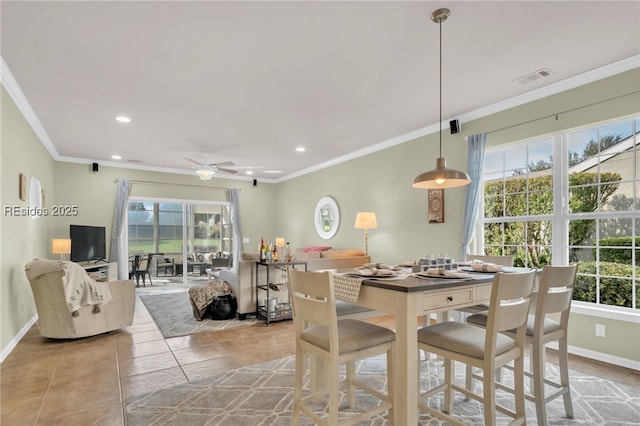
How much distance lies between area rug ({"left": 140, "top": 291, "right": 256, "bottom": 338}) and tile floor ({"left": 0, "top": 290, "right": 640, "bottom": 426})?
17 cm

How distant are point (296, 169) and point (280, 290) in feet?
12.1

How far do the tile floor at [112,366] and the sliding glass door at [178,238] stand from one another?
3448 mm

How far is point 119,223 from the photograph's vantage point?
7.19 m

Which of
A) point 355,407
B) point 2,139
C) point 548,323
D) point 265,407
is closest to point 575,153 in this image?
point 548,323

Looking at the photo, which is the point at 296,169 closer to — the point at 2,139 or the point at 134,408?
the point at 2,139

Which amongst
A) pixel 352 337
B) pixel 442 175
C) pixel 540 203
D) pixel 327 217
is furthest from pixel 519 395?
pixel 327 217

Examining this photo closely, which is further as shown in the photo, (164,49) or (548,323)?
(164,49)

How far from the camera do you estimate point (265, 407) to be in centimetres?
240

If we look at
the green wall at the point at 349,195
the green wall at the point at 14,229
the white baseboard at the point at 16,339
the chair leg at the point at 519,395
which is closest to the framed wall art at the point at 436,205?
the green wall at the point at 349,195

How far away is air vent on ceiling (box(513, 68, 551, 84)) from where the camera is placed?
10.7 ft

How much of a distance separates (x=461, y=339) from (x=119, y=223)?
7.30 metres

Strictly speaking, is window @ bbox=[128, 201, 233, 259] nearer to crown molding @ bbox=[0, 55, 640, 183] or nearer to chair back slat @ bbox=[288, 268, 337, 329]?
crown molding @ bbox=[0, 55, 640, 183]

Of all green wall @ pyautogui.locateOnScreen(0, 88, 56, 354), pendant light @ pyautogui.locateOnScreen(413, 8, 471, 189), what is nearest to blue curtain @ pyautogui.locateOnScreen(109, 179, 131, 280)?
green wall @ pyautogui.locateOnScreen(0, 88, 56, 354)

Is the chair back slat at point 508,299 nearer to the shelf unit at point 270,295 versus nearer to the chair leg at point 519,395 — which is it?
the chair leg at point 519,395
